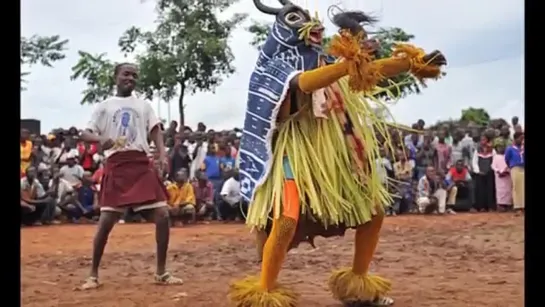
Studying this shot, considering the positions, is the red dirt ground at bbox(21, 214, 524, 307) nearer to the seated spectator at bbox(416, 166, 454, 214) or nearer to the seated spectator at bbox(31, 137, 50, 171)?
the seated spectator at bbox(416, 166, 454, 214)

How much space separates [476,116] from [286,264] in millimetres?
5613

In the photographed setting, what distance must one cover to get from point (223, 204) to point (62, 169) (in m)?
1.95

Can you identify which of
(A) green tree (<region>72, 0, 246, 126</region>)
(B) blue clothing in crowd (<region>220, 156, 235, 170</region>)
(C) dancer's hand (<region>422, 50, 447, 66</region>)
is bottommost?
(B) blue clothing in crowd (<region>220, 156, 235, 170</region>)

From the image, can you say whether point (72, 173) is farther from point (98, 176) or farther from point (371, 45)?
point (371, 45)

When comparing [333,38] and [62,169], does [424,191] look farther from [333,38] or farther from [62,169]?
[333,38]

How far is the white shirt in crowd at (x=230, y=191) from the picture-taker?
1029 centimetres

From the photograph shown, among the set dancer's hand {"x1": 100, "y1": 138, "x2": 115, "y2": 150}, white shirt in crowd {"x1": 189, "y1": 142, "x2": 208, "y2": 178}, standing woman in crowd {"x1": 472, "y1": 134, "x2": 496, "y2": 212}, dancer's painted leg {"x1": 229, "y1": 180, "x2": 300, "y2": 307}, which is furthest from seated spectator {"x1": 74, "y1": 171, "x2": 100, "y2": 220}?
dancer's painted leg {"x1": 229, "y1": 180, "x2": 300, "y2": 307}

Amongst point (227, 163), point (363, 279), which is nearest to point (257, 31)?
point (227, 163)

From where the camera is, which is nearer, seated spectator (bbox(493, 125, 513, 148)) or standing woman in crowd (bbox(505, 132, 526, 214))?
standing woman in crowd (bbox(505, 132, 526, 214))

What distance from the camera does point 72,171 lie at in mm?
10469

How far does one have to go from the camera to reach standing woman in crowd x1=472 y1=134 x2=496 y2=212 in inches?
436

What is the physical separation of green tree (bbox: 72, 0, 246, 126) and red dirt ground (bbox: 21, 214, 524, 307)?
131 inches

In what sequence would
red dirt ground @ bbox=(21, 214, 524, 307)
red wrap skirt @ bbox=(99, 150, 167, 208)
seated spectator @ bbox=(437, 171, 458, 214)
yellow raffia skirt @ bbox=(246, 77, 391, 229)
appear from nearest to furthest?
yellow raffia skirt @ bbox=(246, 77, 391, 229) → red dirt ground @ bbox=(21, 214, 524, 307) → red wrap skirt @ bbox=(99, 150, 167, 208) → seated spectator @ bbox=(437, 171, 458, 214)
